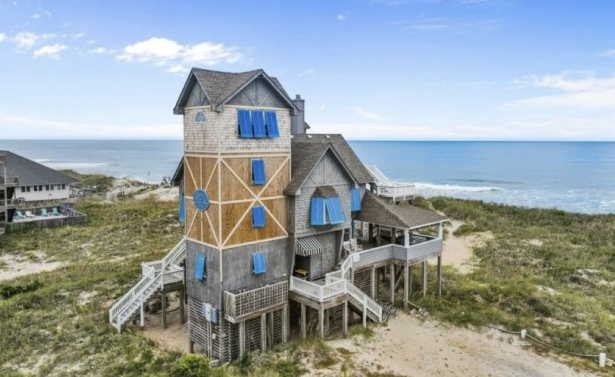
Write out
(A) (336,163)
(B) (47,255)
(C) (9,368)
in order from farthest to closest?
(B) (47,255) → (A) (336,163) → (C) (9,368)

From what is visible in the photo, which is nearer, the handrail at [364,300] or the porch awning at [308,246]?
the porch awning at [308,246]

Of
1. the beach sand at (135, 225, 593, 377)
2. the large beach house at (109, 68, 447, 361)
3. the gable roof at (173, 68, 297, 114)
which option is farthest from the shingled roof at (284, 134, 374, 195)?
the beach sand at (135, 225, 593, 377)

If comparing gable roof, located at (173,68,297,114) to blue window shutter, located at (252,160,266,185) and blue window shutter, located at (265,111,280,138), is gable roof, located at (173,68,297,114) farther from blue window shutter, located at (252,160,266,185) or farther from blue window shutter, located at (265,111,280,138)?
blue window shutter, located at (252,160,266,185)

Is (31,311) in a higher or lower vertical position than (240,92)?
lower

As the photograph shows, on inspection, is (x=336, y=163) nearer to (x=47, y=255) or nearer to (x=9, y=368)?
(x=9, y=368)

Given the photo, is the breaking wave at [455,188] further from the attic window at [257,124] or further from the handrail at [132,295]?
the attic window at [257,124]

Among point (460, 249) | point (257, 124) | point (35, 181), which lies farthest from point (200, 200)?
point (35, 181)

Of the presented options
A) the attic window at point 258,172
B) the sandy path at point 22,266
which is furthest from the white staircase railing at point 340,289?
the sandy path at point 22,266

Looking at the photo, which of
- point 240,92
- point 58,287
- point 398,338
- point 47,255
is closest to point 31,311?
point 58,287
